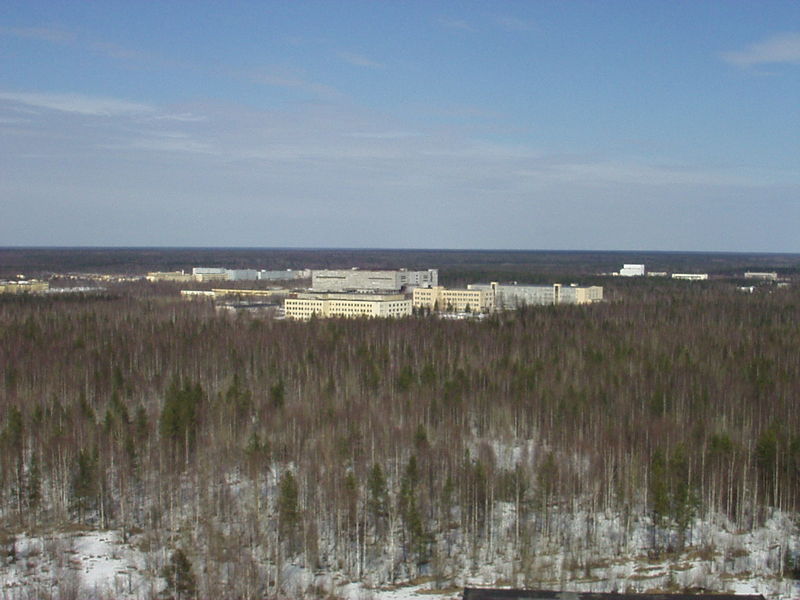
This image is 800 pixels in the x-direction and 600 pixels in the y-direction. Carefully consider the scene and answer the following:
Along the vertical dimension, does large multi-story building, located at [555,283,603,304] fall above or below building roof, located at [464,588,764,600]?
above

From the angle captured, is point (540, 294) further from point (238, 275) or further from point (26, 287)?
point (26, 287)

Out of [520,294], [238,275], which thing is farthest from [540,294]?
[238,275]

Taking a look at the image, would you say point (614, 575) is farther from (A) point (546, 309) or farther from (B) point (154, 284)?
(B) point (154, 284)

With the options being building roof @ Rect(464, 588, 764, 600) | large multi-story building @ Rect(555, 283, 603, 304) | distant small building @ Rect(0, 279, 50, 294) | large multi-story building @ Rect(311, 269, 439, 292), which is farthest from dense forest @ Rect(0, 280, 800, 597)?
distant small building @ Rect(0, 279, 50, 294)

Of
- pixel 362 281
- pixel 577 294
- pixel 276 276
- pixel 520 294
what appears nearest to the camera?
pixel 577 294

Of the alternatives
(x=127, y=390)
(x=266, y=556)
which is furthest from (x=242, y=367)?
(x=266, y=556)

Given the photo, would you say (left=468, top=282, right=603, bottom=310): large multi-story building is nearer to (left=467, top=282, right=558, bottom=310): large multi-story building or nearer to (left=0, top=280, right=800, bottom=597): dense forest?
(left=467, top=282, right=558, bottom=310): large multi-story building
